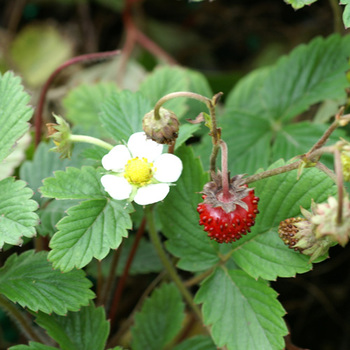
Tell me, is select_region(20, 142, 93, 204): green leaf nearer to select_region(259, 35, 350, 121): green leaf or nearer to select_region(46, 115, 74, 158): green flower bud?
select_region(46, 115, 74, 158): green flower bud

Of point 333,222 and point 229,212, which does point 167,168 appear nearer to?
point 229,212

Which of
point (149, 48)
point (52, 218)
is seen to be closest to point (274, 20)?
point (149, 48)

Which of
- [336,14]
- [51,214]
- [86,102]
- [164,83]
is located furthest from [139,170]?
[336,14]

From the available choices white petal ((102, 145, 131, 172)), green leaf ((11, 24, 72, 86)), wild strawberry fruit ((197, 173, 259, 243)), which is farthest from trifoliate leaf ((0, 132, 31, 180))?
green leaf ((11, 24, 72, 86))

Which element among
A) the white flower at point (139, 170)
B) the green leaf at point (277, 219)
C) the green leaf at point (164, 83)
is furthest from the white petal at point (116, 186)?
the green leaf at point (164, 83)

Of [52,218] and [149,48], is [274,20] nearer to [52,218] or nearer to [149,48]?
[149,48]

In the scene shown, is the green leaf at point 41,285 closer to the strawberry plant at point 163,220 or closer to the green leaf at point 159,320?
the strawberry plant at point 163,220

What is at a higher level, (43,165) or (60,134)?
(60,134)
